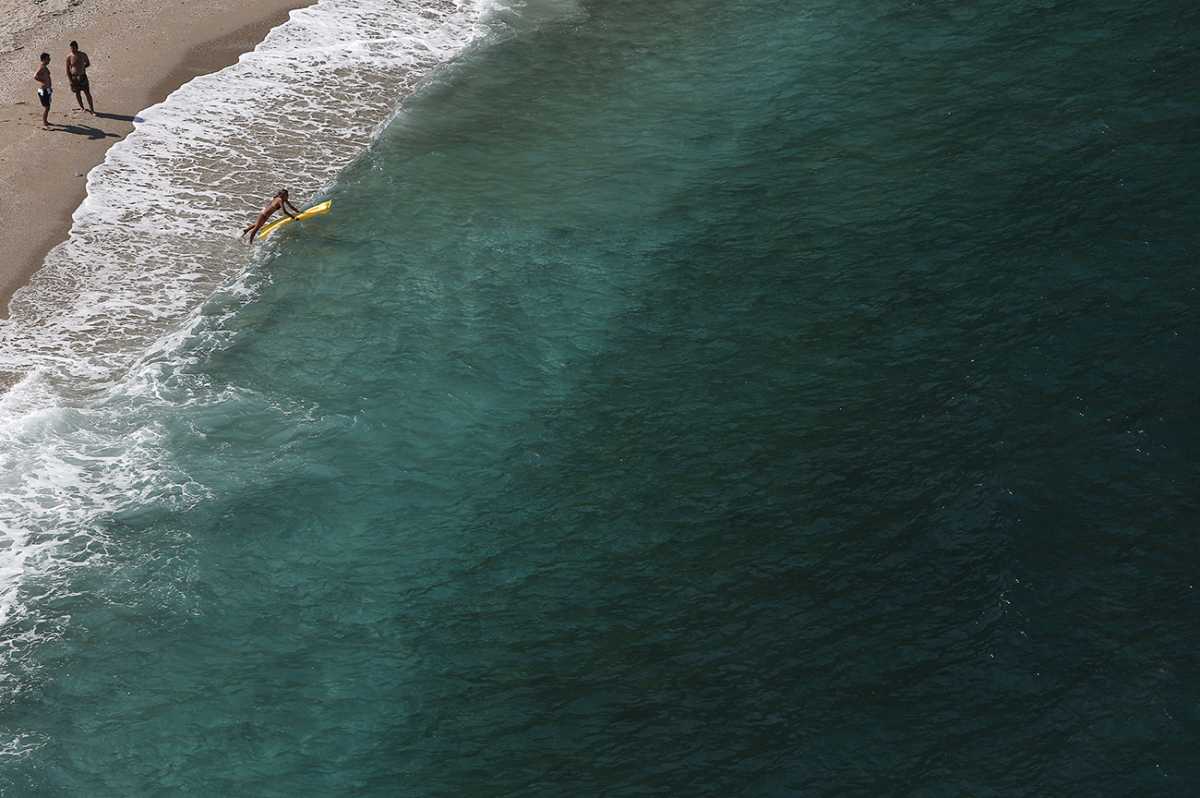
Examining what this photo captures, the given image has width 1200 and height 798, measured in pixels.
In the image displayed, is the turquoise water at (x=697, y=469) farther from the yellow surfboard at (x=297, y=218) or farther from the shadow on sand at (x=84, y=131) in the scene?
the shadow on sand at (x=84, y=131)

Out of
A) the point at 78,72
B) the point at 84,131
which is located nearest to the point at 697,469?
the point at 84,131

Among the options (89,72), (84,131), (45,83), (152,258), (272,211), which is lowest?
(152,258)

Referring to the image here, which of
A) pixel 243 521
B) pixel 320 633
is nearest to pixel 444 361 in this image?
pixel 243 521

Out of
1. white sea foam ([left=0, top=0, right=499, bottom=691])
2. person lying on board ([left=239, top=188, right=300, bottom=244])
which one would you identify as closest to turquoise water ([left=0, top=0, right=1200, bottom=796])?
white sea foam ([left=0, top=0, right=499, bottom=691])

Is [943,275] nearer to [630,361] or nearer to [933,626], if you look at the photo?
[630,361]

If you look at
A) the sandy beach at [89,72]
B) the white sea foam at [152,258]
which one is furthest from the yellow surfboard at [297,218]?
the sandy beach at [89,72]

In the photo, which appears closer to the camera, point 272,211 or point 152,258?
point 152,258

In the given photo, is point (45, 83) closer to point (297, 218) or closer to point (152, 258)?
point (152, 258)
